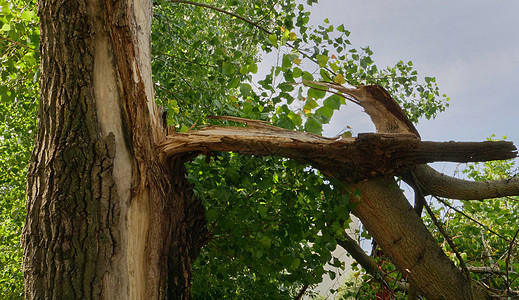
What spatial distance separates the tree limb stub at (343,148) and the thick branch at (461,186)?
311 millimetres

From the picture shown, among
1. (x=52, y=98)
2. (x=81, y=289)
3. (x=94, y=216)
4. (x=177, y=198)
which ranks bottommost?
(x=81, y=289)

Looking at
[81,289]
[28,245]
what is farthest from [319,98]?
[28,245]

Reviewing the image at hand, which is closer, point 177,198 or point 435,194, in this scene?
point 177,198

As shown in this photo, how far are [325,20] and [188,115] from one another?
1.40m

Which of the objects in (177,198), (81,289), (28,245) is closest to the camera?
(81,289)

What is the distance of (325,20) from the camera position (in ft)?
10.6

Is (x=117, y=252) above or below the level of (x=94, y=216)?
below

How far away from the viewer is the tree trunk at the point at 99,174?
5.49 ft

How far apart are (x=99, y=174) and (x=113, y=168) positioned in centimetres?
7

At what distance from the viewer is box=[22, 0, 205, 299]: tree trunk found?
167cm

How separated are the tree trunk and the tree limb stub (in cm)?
23

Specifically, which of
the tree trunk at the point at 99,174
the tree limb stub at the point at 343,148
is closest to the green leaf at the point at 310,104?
the tree limb stub at the point at 343,148

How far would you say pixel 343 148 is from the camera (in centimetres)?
198

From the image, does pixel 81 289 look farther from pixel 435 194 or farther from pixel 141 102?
pixel 435 194
